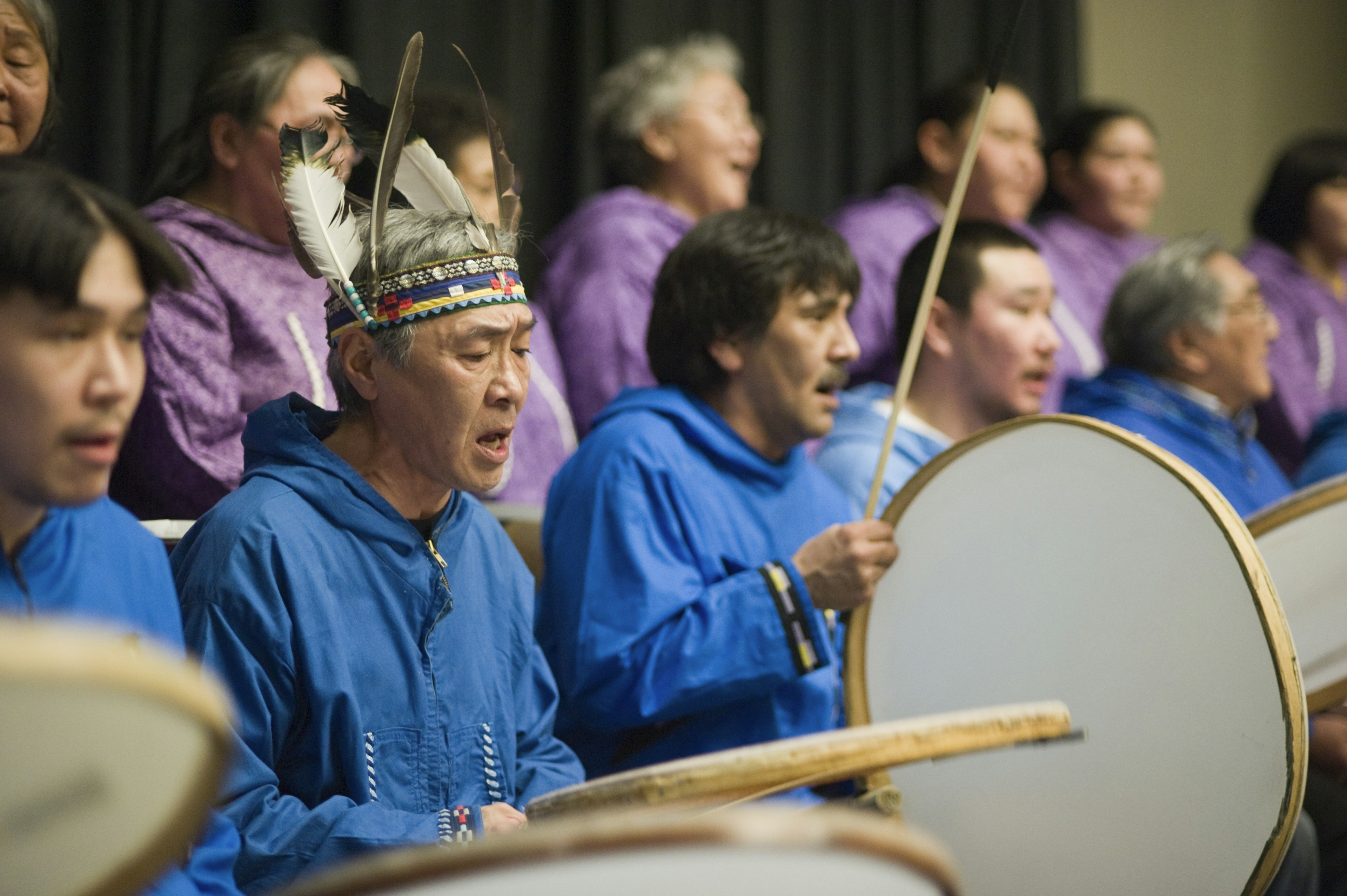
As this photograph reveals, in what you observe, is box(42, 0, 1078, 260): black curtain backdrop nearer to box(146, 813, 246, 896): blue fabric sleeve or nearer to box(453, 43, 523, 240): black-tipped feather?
box(453, 43, 523, 240): black-tipped feather

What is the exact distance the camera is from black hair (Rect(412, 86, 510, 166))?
277 cm

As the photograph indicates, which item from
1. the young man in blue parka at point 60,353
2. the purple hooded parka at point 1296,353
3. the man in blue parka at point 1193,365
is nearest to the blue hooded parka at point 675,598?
the young man in blue parka at point 60,353

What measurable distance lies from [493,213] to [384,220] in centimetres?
96

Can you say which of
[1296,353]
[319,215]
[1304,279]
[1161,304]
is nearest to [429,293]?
[319,215]

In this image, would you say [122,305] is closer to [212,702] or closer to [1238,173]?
[212,702]

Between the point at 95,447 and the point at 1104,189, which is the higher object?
the point at 95,447

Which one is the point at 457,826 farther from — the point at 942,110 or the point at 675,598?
the point at 942,110

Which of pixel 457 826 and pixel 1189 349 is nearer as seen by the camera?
pixel 457 826

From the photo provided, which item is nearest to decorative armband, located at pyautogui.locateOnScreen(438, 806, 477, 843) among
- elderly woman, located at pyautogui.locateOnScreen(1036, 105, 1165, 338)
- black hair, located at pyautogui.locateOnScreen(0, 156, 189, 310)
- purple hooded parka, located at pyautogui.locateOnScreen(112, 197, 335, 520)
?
black hair, located at pyautogui.locateOnScreen(0, 156, 189, 310)

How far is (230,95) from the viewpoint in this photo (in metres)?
2.39

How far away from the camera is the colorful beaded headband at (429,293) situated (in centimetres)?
170

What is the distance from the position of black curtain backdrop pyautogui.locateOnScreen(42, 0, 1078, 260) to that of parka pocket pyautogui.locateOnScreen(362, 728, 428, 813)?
1224 mm

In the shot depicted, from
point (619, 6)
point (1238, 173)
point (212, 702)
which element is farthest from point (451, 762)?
point (1238, 173)

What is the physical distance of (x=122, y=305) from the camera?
3.74ft
